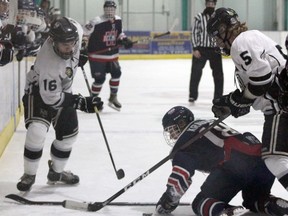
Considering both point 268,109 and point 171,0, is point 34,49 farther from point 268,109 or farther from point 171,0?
point 171,0

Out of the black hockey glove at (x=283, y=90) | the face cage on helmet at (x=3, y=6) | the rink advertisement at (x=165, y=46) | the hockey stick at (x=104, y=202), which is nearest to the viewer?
the black hockey glove at (x=283, y=90)

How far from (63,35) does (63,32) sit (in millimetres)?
14

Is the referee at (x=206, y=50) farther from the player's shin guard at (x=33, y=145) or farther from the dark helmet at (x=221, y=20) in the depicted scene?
the dark helmet at (x=221, y=20)

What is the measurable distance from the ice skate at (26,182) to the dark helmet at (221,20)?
1.20m

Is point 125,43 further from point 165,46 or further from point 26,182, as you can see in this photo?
point 165,46

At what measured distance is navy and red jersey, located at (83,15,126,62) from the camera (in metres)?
7.12

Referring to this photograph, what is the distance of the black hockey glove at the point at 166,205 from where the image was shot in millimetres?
3166

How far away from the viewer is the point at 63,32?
356 cm

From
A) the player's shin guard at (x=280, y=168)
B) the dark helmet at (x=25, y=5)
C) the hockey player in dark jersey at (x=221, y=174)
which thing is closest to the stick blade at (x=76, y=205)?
the hockey player in dark jersey at (x=221, y=174)

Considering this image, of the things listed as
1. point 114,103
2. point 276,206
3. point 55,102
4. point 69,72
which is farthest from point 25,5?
point 114,103

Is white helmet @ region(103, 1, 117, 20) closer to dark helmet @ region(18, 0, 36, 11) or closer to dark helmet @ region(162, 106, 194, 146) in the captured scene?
dark helmet @ region(18, 0, 36, 11)

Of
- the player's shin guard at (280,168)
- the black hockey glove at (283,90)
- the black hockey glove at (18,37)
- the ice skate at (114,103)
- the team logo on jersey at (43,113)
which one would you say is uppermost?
A: the black hockey glove at (18,37)

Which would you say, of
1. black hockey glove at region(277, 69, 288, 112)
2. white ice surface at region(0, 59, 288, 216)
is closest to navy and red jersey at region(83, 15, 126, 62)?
white ice surface at region(0, 59, 288, 216)

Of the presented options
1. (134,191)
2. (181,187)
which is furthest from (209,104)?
(181,187)
